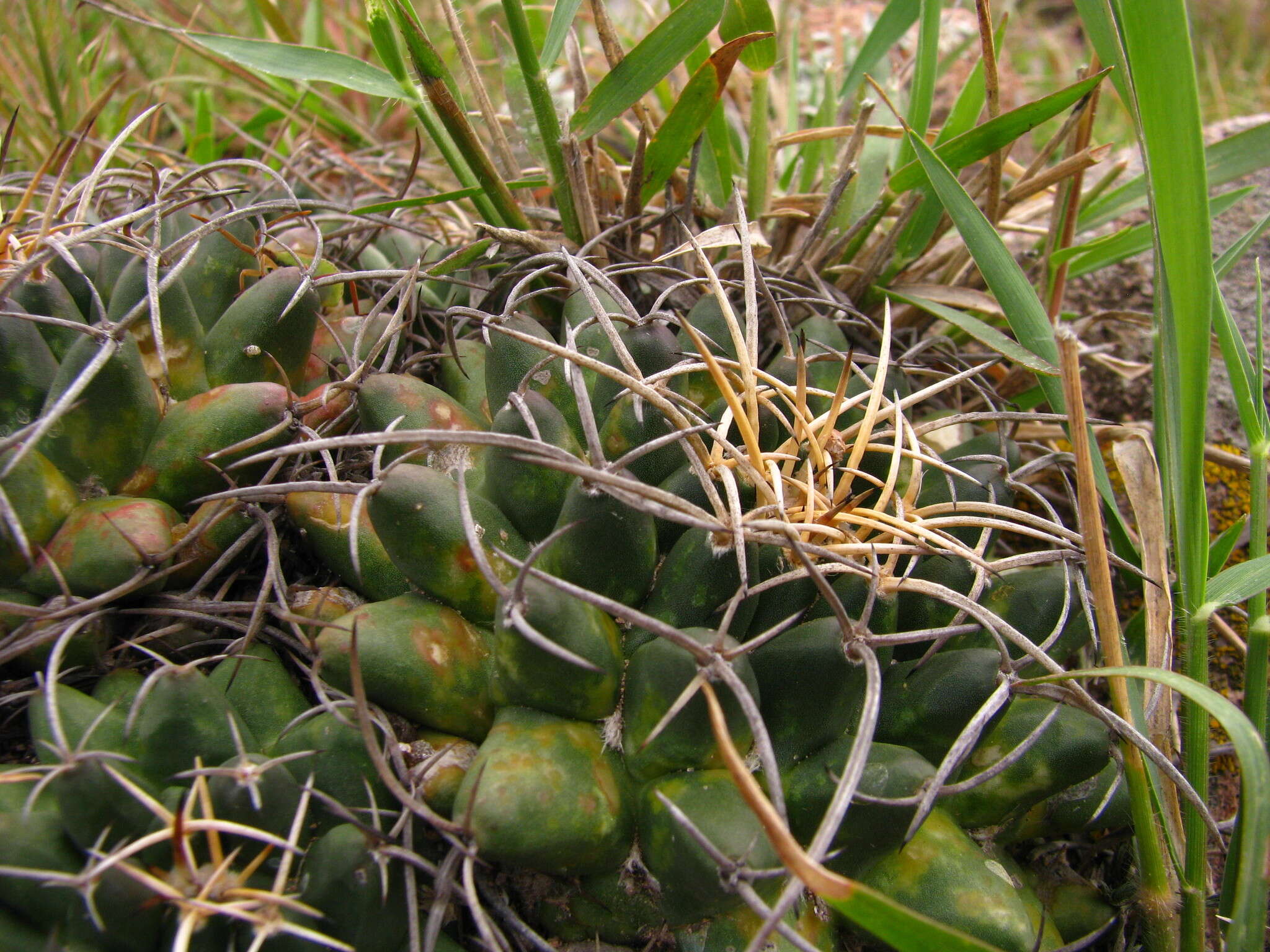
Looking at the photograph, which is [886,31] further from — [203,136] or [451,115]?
[203,136]

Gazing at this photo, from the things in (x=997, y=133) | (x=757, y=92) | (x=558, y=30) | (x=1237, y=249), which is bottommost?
(x=1237, y=249)

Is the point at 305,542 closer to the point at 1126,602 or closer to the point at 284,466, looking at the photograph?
the point at 284,466

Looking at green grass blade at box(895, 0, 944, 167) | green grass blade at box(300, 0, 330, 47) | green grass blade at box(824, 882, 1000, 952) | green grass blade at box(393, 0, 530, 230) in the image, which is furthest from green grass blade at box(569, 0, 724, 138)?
green grass blade at box(300, 0, 330, 47)

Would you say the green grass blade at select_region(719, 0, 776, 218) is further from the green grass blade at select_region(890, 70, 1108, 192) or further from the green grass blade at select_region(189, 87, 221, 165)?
the green grass blade at select_region(189, 87, 221, 165)

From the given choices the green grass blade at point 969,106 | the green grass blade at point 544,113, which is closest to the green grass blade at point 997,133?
the green grass blade at point 969,106

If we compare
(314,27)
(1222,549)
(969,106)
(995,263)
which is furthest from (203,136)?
(1222,549)

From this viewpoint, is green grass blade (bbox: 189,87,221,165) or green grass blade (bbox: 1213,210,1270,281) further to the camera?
green grass blade (bbox: 189,87,221,165)
